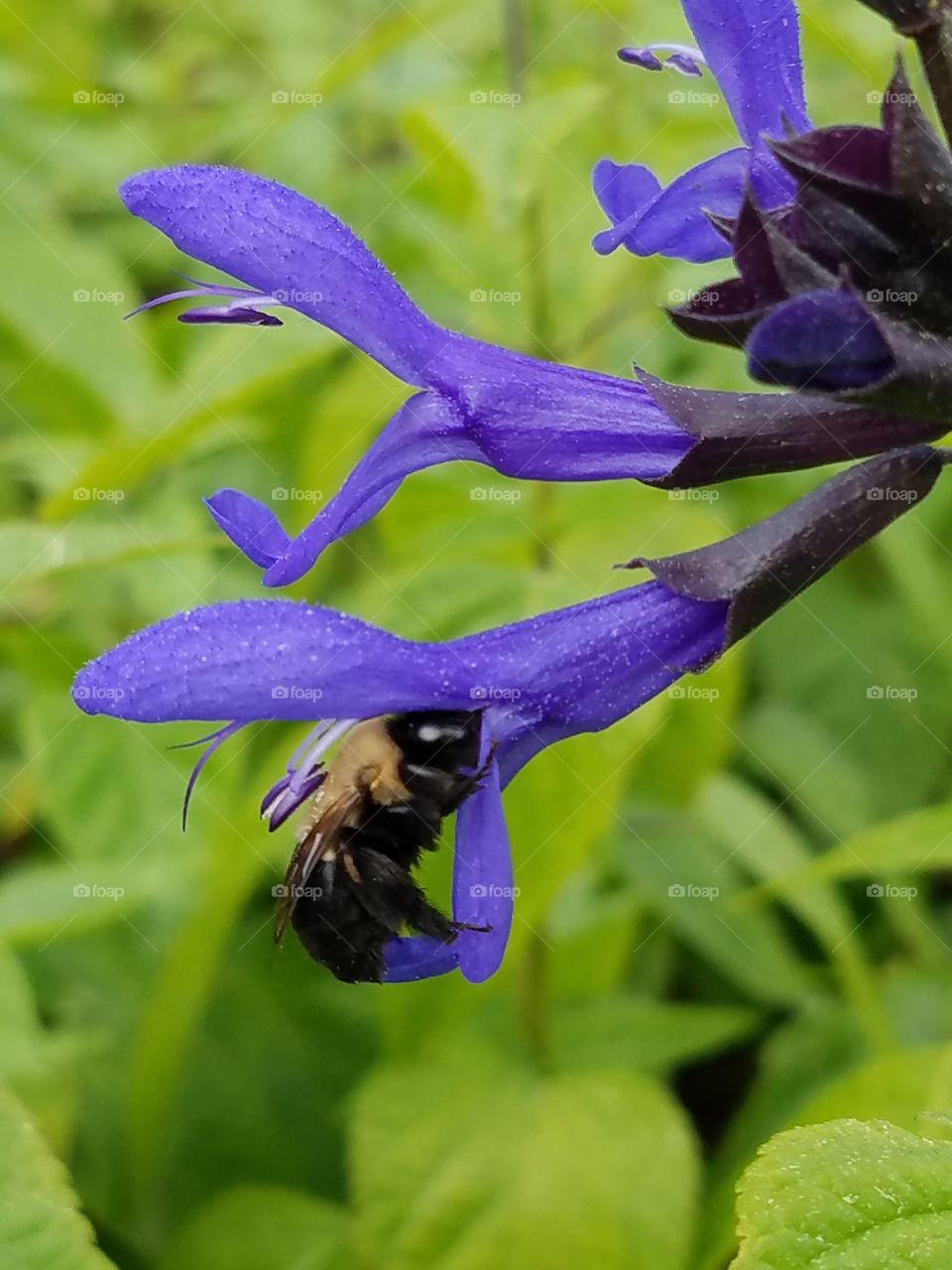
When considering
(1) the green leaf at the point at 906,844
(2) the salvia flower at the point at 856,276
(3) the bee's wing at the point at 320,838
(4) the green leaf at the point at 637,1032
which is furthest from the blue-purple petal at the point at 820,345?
(4) the green leaf at the point at 637,1032

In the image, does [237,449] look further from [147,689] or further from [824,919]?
[147,689]

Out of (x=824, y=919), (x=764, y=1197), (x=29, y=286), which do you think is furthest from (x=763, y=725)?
(x=764, y=1197)

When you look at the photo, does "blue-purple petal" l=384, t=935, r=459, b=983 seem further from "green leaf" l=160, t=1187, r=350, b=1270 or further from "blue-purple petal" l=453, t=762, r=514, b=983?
"green leaf" l=160, t=1187, r=350, b=1270

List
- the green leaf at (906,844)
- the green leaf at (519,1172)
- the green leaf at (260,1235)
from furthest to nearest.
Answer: the green leaf at (260,1235) < the green leaf at (519,1172) < the green leaf at (906,844)

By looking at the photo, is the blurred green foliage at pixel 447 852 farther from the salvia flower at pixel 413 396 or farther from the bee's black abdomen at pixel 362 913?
the salvia flower at pixel 413 396

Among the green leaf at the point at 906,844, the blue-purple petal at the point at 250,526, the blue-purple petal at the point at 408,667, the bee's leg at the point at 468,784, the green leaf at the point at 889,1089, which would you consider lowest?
the green leaf at the point at 889,1089
